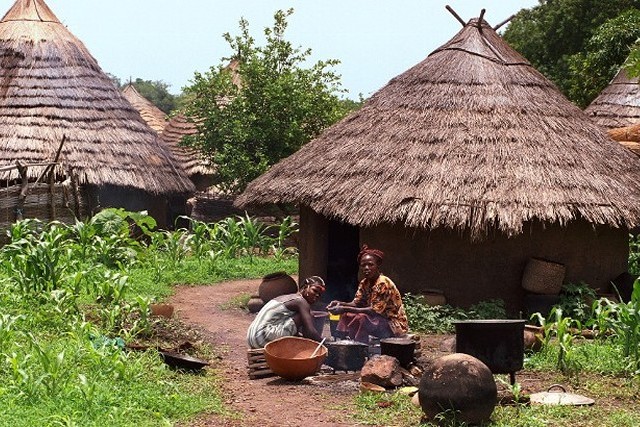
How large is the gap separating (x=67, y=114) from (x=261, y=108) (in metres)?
4.25

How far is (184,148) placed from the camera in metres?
23.4

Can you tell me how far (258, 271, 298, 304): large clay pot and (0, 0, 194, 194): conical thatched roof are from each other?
18.1 ft

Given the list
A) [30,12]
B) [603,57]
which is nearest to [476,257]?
[30,12]

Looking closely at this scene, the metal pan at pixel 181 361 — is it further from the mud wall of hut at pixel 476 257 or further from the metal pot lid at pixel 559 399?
the mud wall of hut at pixel 476 257

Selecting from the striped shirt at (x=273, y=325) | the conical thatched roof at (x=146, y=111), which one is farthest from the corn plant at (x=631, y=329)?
the conical thatched roof at (x=146, y=111)

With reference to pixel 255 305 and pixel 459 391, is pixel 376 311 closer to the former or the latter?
pixel 459 391

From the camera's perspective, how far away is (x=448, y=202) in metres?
10.8

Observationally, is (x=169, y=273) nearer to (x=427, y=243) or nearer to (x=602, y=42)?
(x=427, y=243)

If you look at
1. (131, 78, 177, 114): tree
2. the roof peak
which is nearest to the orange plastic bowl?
the roof peak

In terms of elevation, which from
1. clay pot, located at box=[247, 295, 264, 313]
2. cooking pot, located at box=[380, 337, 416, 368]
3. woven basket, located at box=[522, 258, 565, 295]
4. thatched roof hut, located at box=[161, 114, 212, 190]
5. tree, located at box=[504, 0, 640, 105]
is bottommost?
cooking pot, located at box=[380, 337, 416, 368]

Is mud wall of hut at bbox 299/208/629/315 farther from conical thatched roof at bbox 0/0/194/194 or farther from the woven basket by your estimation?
conical thatched roof at bbox 0/0/194/194

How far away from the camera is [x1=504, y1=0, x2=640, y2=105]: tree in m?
24.3

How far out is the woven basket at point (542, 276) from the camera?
1090 centimetres

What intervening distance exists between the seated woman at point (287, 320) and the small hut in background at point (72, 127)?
710 cm
